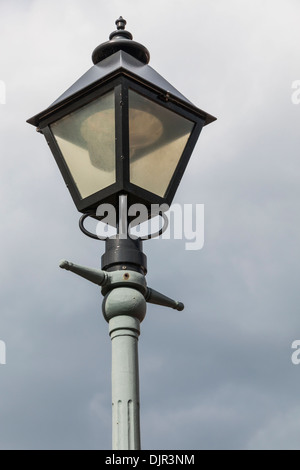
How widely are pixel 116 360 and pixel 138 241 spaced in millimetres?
867

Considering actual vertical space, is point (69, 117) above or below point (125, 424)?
above

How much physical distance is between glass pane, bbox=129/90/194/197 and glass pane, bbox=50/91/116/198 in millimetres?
135

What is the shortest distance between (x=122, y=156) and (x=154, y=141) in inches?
15.7

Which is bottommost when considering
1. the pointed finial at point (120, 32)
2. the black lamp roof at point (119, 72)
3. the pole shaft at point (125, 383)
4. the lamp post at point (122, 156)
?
the pole shaft at point (125, 383)

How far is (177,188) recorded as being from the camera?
6.82 meters

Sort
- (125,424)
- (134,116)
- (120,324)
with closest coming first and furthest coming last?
1. (125,424)
2. (120,324)
3. (134,116)

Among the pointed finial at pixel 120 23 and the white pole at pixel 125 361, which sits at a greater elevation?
the pointed finial at pixel 120 23

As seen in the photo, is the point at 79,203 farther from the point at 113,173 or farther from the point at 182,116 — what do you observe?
the point at 182,116

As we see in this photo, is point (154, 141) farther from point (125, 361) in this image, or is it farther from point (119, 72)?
point (125, 361)

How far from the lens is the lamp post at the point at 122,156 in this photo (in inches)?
248

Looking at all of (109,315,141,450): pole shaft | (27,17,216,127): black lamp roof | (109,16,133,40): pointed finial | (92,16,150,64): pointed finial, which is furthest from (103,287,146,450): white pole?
(109,16,133,40): pointed finial

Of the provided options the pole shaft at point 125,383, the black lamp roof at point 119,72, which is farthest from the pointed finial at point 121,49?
the pole shaft at point 125,383

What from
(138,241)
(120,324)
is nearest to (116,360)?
(120,324)

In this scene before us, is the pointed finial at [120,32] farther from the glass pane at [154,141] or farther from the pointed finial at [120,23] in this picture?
the glass pane at [154,141]
